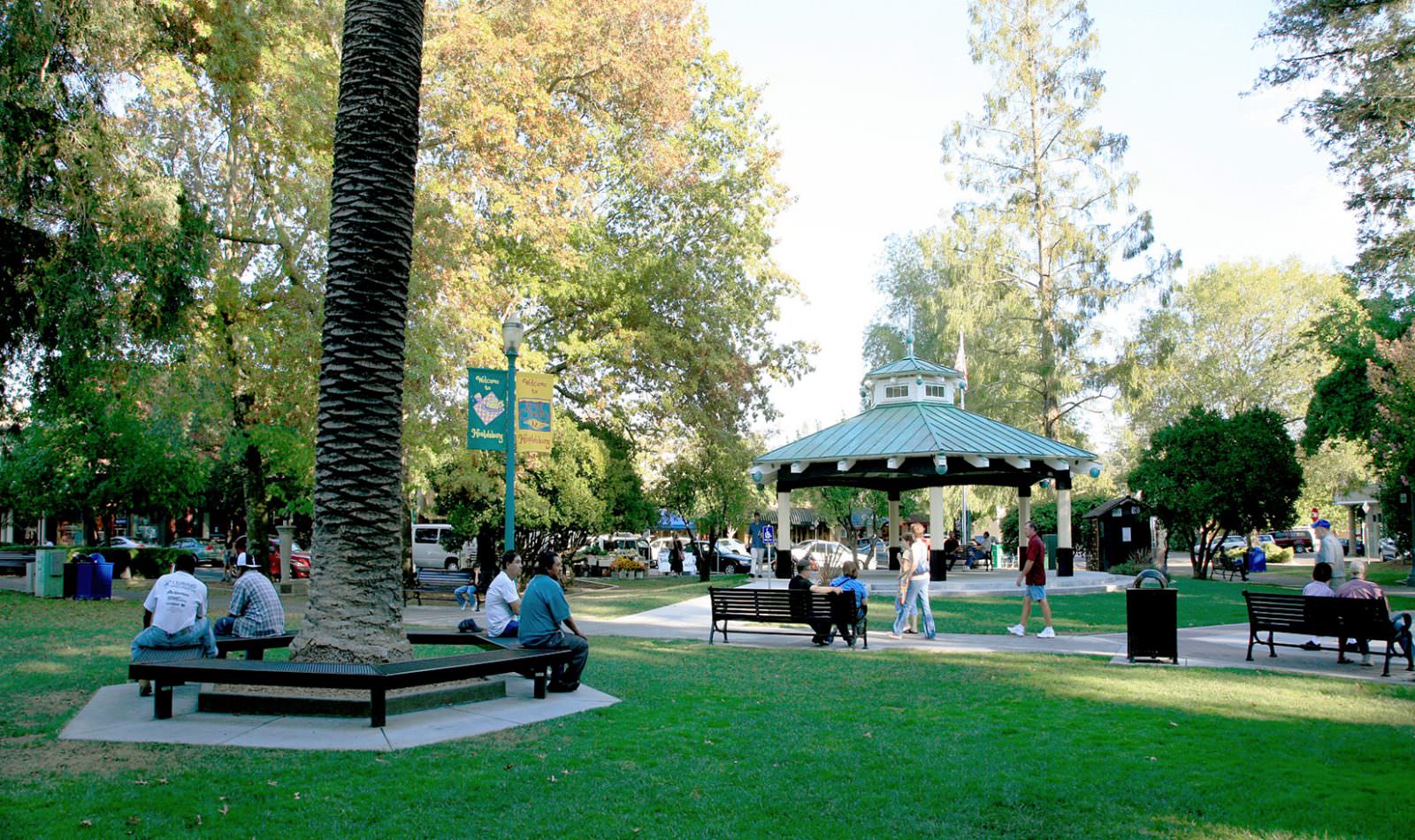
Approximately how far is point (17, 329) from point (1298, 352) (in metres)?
55.9

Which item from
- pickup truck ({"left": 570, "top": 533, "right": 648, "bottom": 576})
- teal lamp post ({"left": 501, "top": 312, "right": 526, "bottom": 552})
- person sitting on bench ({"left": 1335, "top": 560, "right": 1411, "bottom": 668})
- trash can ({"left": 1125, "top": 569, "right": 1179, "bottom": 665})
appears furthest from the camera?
pickup truck ({"left": 570, "top": 533, "right": 648, "bottom": 576})

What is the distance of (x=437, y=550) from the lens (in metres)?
40.9

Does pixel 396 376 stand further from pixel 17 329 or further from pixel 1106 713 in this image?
pixel 17 329

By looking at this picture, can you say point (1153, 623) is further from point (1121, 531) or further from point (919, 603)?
point (1121, 531)

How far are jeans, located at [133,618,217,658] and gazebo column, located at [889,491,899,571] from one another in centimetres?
2537

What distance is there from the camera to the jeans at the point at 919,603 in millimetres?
15086

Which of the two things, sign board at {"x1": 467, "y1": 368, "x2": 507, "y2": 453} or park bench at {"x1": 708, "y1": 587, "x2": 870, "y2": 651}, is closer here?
park bench at {"x1": 708, "y1": 587, "x2": 870, "y2": 651}

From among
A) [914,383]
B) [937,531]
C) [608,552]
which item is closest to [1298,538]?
[608,552]

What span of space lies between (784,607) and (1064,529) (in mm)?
17151

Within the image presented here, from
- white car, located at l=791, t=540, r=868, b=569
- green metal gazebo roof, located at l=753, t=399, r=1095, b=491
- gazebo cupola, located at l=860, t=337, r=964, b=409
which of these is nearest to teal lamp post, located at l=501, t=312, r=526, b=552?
green metal gazebo roof, located at l=753, t=399, r=1095, b=491

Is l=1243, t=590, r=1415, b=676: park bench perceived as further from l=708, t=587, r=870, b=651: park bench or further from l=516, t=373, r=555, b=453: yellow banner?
l=516, t=373, r=555, b=453: yellow banner

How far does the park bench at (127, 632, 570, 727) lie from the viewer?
25.2 feet

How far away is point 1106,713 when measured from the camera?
28.5 feet

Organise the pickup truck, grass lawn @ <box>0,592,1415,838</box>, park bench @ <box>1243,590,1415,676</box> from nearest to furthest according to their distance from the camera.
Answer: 1. grass lawn @ <box>0,592,1415,838</box>
2. park bench @ <box>1243,590,1415,676</box>
3. the pickup truck
